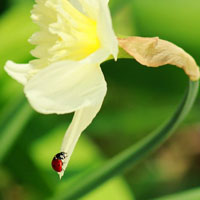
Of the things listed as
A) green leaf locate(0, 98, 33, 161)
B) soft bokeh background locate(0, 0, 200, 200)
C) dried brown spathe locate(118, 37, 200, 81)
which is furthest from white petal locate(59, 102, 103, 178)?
soft bokeh background locate(0, 0, 200, 200)

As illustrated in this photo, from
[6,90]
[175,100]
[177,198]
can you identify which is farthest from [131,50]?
[175,100]

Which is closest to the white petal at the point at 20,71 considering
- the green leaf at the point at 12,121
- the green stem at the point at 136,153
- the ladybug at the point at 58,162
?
the ladybug at the point at 58,162

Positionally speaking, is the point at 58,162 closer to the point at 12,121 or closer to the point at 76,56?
the point at 76,56

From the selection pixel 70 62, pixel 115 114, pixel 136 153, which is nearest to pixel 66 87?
pixel 70 62

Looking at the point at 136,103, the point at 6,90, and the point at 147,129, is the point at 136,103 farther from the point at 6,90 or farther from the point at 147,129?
the point at 6,90

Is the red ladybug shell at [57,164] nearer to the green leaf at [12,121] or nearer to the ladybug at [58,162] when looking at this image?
the ladybug at [58,162]

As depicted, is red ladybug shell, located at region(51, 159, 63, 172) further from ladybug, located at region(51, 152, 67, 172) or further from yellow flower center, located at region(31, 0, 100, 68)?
yellow flower center, located at region(31, 0, 100, 68)
